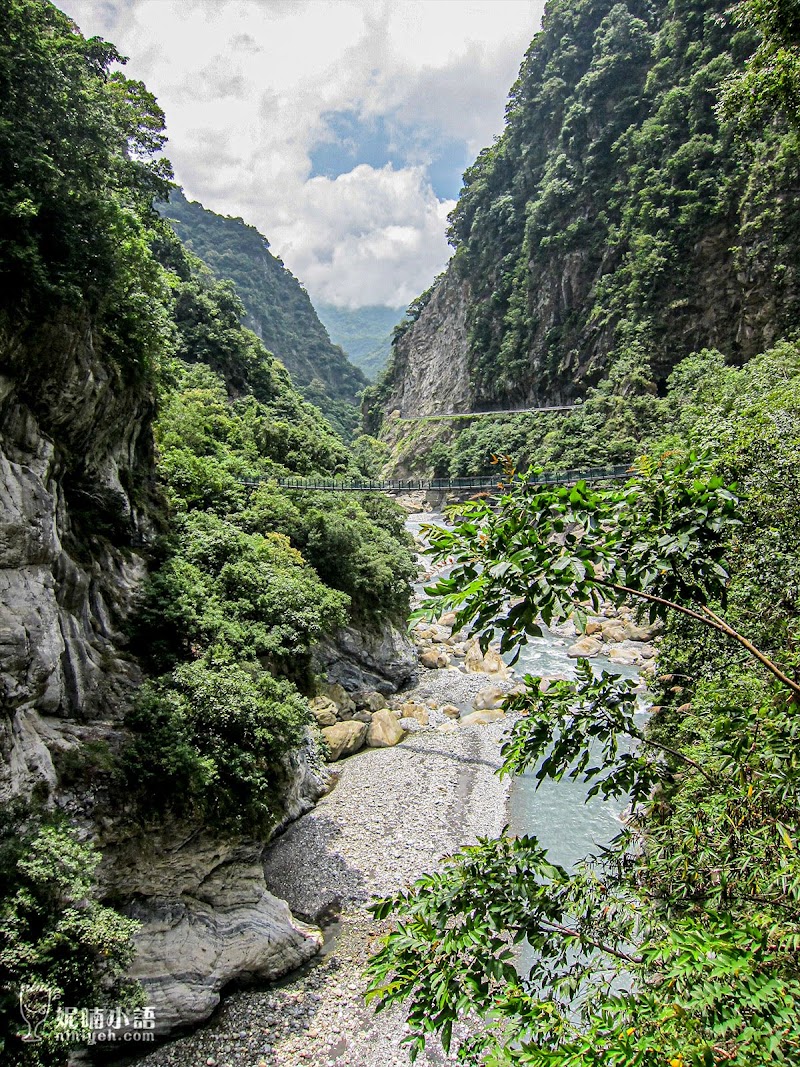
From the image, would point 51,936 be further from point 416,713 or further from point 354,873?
point 416,713

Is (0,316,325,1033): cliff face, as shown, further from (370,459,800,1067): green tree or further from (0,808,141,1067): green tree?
(370,459,800,1067): green tree

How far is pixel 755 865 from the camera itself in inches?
82.0

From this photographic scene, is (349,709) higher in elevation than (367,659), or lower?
lower

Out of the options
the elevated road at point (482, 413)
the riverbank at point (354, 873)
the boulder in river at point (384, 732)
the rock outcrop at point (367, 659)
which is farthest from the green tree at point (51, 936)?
the elevated road at point (482, 413)

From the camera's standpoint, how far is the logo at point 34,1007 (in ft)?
14.0

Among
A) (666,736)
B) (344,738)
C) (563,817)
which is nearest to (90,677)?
(344,738)

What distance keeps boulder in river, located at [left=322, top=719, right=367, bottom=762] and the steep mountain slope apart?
18473mm

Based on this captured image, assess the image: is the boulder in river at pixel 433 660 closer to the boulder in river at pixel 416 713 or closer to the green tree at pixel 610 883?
the boulder in river at pixel 416 713

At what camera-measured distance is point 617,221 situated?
1458 inches

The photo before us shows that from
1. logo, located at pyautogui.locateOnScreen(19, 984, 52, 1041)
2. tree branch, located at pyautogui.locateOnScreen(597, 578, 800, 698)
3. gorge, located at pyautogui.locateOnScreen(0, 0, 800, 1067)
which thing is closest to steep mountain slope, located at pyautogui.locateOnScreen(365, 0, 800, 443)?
gorge, located at pyautogui.locateOnScreen(0, 0, 800, 1067)

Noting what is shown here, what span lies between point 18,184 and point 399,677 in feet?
46.7

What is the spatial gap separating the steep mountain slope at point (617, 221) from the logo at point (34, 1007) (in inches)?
837

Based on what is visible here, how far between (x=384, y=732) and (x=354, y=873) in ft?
14.4

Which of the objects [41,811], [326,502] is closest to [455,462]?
[326,502]
